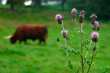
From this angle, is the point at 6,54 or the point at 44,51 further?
the point at 44,51

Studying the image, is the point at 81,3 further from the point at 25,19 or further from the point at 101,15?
the point at 25,19

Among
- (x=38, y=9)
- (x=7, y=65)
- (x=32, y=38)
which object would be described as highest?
(x=7, y=65)

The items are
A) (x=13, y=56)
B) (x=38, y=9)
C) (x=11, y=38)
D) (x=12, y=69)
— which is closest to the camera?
(x=12, y=69)

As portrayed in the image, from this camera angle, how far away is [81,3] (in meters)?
43.3

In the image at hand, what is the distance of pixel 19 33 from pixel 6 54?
6843mm

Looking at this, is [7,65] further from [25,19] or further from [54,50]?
[25,19]

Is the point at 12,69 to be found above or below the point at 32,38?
above

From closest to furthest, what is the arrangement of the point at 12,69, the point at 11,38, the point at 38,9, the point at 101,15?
1. the point at 12,69
2. the point at 11,38
3. the point at 101,15
4. the point at 38,9

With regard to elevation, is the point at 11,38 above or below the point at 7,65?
below

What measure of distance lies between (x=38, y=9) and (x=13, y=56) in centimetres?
3317

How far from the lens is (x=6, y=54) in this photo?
17.0 m

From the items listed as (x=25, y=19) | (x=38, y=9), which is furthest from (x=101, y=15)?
(x=38, y=9)

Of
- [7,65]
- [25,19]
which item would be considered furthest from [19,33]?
[25,19]

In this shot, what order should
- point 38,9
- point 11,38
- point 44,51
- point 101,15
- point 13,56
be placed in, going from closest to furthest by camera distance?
point 13,56 < point 44,51 < point 11,38 < point 101,15 < point 38,9
